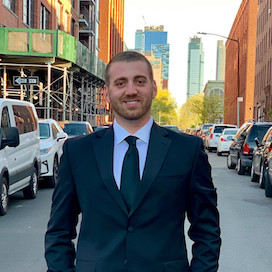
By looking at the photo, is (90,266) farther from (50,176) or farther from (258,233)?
(50,176)

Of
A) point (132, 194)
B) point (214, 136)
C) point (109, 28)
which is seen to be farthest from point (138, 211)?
point (109, 28)

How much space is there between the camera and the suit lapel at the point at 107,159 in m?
2.47

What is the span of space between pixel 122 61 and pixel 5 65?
109 ft

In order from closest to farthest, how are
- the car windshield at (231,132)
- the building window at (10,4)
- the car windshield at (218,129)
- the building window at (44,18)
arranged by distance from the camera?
1. the building window at (10,4)
2. the car windshield at (231,132)
3. the car windshield at (218,129)
4. the building window at (44,18)

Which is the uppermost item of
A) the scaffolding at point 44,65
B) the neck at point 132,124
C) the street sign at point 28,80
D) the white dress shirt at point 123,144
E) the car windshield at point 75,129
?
the scaffolding at point 44,65

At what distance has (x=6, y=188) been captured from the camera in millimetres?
10430

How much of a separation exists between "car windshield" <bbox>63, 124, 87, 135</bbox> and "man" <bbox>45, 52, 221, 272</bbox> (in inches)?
754

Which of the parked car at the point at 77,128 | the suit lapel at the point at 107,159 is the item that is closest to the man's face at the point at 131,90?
the suit lapel at the point at 107,159

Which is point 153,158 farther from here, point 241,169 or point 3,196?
point 241,169

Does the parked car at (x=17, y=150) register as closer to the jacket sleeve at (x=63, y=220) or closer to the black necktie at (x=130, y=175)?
the jacket sleeve at (x=63, y=220)

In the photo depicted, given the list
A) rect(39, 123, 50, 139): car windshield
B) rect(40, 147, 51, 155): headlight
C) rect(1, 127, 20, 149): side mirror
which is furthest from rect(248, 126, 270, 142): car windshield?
rect(1, 127, 20, 149): side mirror

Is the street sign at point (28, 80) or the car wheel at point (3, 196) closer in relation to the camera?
the car wheel at point (3, 196)

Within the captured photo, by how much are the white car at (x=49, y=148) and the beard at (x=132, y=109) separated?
1200 cm

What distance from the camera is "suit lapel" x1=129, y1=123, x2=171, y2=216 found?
2.46 metres
